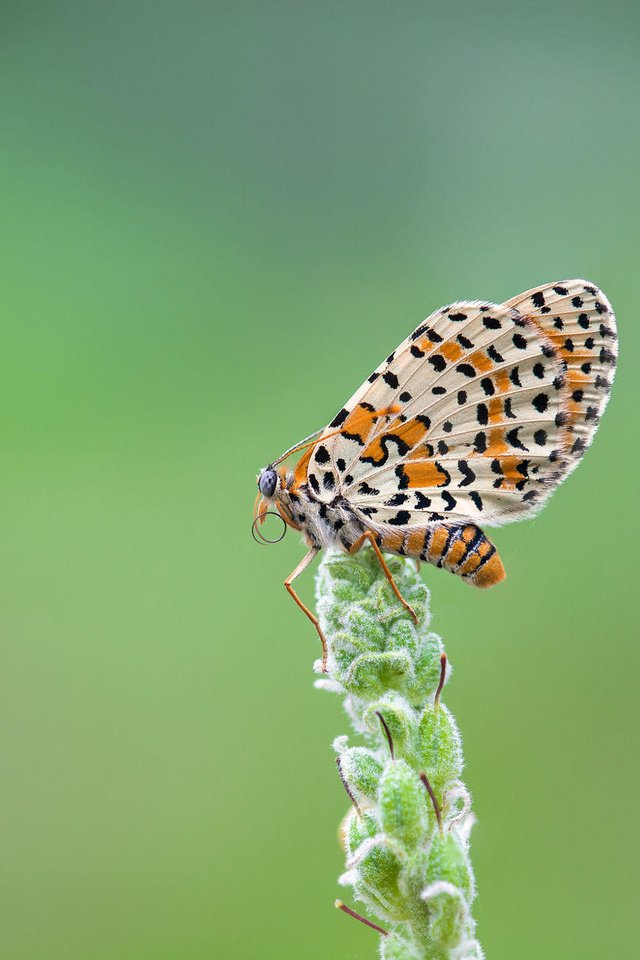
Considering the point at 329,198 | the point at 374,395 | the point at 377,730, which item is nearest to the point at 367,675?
the point at 377,730

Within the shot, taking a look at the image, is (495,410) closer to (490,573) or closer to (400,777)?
(490,573)

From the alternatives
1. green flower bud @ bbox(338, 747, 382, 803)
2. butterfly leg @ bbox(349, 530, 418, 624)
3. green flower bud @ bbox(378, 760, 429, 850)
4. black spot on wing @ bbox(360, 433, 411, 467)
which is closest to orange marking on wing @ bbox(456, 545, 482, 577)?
butterfly leg @ bbox(349, 530, 418, 624)

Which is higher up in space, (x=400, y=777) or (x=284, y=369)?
(x=284, y=369)

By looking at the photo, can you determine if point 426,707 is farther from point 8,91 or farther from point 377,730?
point 8,91

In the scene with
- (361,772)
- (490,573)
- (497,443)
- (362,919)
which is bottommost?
(362,919)


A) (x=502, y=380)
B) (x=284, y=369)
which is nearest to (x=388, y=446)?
(x=502, y=380)

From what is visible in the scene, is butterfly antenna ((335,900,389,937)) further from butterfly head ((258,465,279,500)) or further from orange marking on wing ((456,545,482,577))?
butterfly head ((258,465,279,500))

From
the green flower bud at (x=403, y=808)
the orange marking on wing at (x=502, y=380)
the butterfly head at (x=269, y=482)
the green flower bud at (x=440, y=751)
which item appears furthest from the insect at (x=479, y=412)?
the green flower bud at (x=403, y=808)

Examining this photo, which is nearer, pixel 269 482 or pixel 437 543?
pixel 437 543
